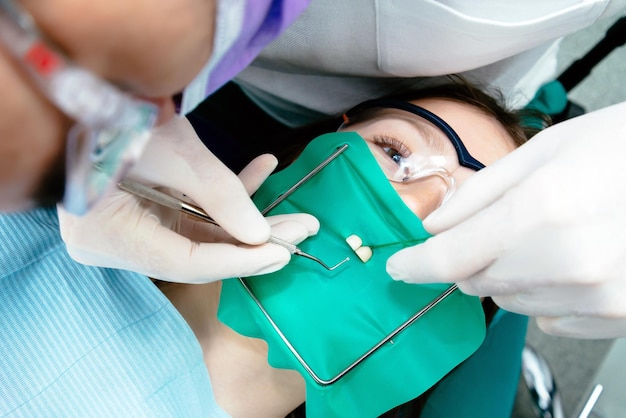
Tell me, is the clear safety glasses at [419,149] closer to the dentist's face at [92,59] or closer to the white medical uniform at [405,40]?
the white medical uniform at [405,40]

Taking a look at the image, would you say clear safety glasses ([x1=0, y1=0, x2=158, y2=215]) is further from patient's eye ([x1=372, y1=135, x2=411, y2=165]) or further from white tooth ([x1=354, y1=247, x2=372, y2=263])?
patient's eye ([x1=372, y1=135, x2=411, y2=165])

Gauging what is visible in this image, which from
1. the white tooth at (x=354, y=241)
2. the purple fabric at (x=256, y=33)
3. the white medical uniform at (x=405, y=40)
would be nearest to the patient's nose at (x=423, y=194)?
the white tooth at (x=354, y=241)

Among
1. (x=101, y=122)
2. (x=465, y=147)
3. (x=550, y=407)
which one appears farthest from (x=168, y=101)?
(x=550, y=407)

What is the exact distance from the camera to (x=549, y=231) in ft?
2.05

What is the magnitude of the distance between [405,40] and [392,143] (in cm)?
19

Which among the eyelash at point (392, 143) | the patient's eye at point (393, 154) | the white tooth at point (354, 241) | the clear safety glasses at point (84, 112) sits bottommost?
the white tooth at point (354, 241)

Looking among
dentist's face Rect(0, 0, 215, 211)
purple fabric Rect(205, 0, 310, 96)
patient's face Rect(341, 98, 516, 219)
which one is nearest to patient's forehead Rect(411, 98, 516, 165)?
patient's face Rect(341, 98, 516, 219)

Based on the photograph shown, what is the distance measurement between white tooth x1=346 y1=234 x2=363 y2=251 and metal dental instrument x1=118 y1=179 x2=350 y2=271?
0.08ft

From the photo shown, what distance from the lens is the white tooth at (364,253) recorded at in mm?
806

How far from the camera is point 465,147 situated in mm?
948

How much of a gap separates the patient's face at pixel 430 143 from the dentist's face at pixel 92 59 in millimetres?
571

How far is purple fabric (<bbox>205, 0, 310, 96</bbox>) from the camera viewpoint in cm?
44

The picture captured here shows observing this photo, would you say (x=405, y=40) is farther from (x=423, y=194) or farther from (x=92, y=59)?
(x=92, y=59)

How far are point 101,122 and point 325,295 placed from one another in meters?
0.51
